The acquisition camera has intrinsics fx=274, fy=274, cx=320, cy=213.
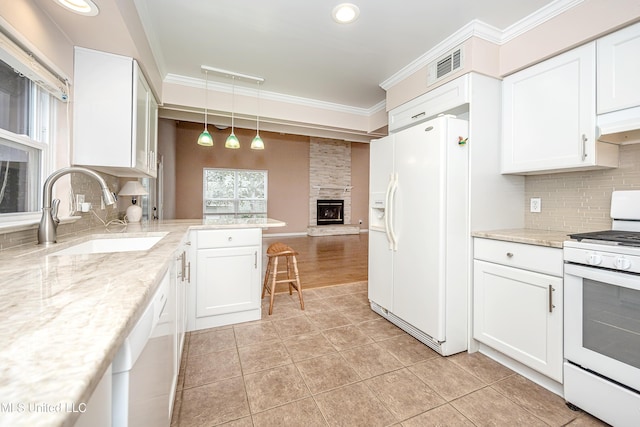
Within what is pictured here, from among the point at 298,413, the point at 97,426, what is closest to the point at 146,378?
the point at 97,426

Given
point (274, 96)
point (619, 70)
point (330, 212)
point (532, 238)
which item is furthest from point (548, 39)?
point (330, 212)

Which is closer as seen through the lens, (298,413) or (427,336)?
(298,413)

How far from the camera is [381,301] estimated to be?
103 inches

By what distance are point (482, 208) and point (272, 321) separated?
2042 mm

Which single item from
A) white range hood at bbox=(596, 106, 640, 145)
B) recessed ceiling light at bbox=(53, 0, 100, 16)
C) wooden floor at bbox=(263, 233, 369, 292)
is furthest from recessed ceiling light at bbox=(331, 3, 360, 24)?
wooden floor at bbox=(263, 233, 369, 292)

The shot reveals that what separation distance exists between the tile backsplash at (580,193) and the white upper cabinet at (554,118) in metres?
0.08

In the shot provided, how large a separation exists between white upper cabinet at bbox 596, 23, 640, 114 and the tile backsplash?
14.7 inches

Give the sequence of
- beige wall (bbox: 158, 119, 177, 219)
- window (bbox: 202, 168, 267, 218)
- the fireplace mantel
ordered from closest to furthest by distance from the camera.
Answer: beige wall (bbox: 158, 119, 177, 219)
window (bbox: 202, 168, 267, 218)
the fireplace mantel

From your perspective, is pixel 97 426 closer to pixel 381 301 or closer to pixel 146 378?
pixel 146 378

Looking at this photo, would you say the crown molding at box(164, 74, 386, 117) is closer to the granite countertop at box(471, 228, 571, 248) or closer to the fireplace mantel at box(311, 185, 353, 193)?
the granite countertop at box(471, 228, 571, 248)

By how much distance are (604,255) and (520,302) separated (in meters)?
0.55

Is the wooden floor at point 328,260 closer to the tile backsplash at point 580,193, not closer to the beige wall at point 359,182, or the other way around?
the beige wall at point 359,182

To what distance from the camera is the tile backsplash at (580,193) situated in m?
1.77

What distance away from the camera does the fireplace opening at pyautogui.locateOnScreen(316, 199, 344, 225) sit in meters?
8.49
